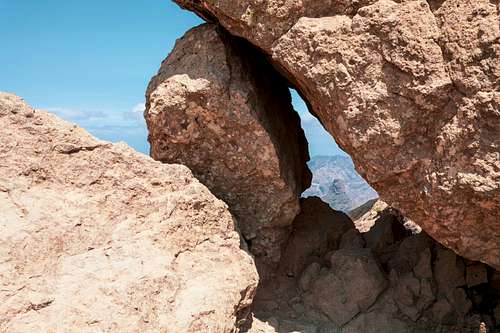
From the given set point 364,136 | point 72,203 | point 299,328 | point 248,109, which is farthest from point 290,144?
point 72,203

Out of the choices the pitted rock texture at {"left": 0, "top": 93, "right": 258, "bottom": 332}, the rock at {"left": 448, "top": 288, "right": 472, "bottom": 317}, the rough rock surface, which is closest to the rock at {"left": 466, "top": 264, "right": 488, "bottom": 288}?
the rough rock surface

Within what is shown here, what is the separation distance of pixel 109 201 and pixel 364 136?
3.07 m

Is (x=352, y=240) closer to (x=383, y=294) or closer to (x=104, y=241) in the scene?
(x=383, y=294)

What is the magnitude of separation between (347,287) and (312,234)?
1.18m

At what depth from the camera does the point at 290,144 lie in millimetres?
7906

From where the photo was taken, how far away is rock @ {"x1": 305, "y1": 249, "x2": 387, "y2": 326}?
7.03 m

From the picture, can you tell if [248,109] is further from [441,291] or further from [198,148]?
[441,291]

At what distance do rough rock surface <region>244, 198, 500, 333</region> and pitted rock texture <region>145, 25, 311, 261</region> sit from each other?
Result: 0.68m

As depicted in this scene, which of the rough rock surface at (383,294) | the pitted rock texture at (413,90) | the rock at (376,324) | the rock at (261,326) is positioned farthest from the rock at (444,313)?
the rock at (261,326)

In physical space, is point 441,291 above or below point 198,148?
below

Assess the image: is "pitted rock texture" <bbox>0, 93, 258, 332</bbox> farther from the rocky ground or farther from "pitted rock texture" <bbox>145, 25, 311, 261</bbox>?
"pitted rock texture" <bbox>145, 25, 311, 261</bbox>

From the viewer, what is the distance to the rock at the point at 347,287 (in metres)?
7.03

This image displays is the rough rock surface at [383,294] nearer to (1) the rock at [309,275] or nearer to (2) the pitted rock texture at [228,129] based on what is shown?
(1) the rock at [309,275]

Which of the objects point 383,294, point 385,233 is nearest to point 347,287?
point 383,294
